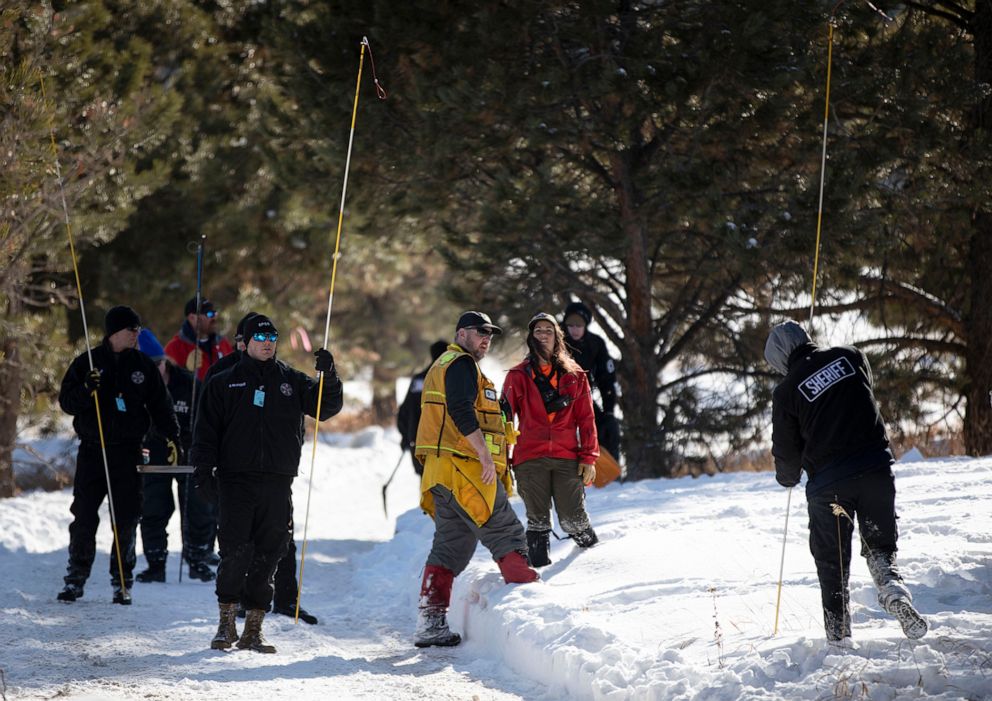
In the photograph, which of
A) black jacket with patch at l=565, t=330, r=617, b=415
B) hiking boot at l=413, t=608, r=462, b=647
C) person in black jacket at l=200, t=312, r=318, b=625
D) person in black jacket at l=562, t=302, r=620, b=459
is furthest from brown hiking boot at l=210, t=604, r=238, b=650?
black jacket with patch at l=565, t=330, r=617, b=415

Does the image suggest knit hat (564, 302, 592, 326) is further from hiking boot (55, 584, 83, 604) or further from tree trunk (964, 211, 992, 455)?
tree trunk (964, 211, 992, 455)

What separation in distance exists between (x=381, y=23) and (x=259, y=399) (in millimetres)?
6608

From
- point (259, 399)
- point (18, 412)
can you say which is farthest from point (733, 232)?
point (18, 412)

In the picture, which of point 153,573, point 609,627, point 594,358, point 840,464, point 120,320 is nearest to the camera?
point 840,464

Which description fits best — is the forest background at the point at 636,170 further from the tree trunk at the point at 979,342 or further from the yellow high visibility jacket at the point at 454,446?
the yellow high visibility jacket at the point at 454,446

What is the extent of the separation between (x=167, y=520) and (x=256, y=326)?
3746 millimetres

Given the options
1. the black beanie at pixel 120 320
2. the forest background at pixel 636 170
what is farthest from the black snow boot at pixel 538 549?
the forest background at pixel 636 170

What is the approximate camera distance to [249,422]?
7.41 meters

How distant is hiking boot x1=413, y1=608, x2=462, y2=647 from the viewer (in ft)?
24.6

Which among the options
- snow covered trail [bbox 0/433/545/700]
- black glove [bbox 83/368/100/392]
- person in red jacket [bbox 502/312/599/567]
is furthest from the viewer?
black glove [bbox 83/368/100/392]

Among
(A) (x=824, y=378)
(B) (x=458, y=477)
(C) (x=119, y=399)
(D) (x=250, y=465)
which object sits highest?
(C) (x=119, y=399)

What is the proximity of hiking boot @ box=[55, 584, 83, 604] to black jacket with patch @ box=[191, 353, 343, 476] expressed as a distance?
94.9 inches

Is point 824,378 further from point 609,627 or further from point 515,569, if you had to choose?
point 515,569

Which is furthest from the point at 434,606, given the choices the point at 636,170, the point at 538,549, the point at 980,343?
the point at 980,343
